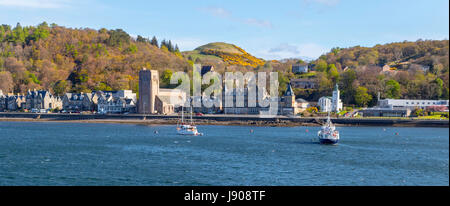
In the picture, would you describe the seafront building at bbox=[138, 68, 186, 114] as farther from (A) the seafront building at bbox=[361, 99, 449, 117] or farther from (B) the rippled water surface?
(B) the rippled water surface

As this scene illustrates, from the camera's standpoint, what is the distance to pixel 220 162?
→ 33906 mm

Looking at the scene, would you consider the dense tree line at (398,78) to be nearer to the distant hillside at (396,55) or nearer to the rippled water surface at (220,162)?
the distant hillside at (396,55)

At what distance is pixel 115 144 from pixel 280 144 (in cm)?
1675

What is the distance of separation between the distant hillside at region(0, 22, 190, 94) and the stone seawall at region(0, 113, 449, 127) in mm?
24968

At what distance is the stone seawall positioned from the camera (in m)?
74.8

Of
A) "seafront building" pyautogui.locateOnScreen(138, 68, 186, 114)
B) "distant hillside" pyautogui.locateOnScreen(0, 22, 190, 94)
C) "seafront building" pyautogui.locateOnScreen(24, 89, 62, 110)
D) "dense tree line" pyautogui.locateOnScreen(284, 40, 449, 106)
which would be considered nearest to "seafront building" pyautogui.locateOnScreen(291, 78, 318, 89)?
"dense tree line" pyautogui.locateOnScreen(284, 40, 449, 106)

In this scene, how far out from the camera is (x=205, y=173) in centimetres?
2911

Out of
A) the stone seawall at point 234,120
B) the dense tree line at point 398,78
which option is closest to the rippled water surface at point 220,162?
the stone seawall at point 234,120

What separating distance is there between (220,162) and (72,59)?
11850 cm

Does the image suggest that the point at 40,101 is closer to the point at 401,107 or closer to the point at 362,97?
the point at 362,97

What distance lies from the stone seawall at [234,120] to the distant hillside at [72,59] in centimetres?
2497

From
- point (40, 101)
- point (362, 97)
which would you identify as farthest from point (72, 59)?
point (362, 97)

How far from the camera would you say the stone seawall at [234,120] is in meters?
74.8
